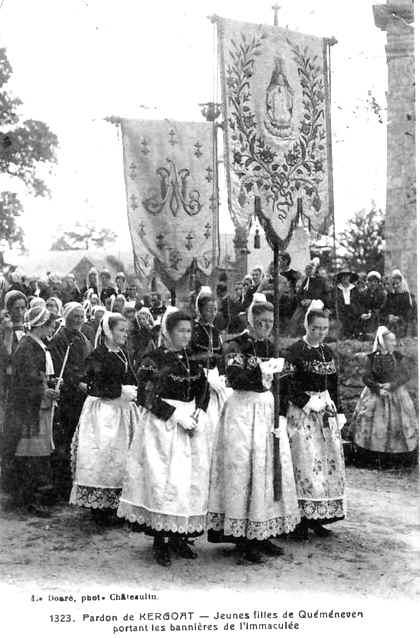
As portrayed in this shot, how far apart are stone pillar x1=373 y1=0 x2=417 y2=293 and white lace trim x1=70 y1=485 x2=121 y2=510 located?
455 cm

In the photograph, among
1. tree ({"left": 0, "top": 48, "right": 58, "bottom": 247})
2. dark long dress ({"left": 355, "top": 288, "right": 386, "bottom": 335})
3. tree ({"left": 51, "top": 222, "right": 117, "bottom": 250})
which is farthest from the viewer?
tree ({"left": 51, "top": 222, "right": 117, "bottom": 250})

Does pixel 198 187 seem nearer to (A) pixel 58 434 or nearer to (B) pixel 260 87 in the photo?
(B) pixel 260 87

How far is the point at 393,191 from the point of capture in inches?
329

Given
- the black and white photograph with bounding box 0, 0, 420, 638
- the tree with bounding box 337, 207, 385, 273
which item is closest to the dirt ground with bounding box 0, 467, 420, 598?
the black and white photograph with bounding box 0, 0, 420, 638

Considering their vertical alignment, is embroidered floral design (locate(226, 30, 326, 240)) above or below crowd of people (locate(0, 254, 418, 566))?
above

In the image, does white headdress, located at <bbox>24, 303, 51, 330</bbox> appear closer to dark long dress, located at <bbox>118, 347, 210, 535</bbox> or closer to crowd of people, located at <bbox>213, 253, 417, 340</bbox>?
Result: dark long dress, located at <bbox>118, 347, 210, 535</bbox>

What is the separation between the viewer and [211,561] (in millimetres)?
4020

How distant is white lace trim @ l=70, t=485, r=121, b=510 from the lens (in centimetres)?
464

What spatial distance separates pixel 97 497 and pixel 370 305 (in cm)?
448

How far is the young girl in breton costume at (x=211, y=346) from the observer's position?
5230 millimetres

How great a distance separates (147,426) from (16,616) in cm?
117

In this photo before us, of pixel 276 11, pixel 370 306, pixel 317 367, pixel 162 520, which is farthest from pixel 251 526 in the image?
pixel 370 306

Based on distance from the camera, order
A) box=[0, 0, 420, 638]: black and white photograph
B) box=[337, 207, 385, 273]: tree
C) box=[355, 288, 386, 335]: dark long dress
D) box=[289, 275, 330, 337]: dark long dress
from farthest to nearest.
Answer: box=[337, 207, 385, 273]: tree
box=[289, 275, 330, 337]: dark long dress
box=[355, 288, 386, 335]: dark long dress
box=[0, 0, 420, 638]: black and white photograph

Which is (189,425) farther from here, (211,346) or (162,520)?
(211,346)
